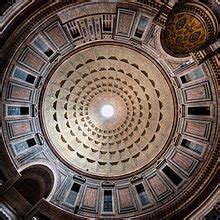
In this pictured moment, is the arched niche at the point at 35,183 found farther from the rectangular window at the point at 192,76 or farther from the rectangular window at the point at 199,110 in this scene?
the rectangular window at the point at 192,76

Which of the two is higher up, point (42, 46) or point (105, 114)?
point (42, 46)

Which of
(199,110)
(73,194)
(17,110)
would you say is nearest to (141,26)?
(199,110)

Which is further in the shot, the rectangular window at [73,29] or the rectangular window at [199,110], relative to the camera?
the rectangular window at [199,110]

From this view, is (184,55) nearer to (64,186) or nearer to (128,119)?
(128,119)

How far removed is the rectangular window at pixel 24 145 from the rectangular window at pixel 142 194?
27.0ft

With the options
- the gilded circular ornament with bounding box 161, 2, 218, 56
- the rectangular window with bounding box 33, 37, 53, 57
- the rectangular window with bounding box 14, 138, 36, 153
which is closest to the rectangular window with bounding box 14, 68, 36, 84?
the rectangular window with bounding box 33, 37, 53, 57

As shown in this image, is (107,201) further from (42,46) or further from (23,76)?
(42,46)

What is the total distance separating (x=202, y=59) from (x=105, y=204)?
12425 mm

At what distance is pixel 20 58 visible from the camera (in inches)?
923

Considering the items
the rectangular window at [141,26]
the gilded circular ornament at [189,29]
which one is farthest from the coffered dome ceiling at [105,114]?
the gilded circular ornament at [189,29]

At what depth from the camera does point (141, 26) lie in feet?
78.7

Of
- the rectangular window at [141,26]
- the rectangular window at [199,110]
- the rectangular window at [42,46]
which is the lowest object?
the rectangular window at [199,110]

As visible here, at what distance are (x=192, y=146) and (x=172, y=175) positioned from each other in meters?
2.53

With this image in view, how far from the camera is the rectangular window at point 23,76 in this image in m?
24.0
